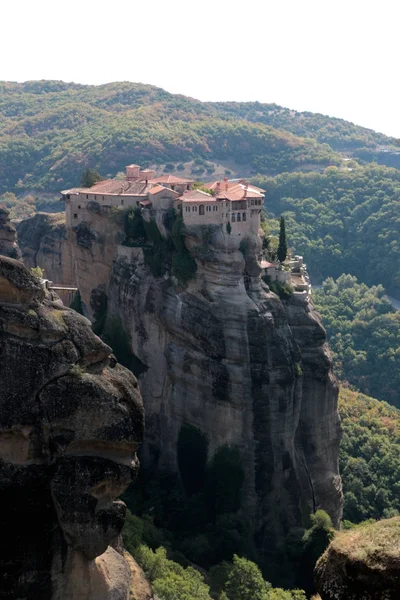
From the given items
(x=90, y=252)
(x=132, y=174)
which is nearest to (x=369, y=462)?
(x=90, y=252)

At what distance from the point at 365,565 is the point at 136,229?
47.5 m

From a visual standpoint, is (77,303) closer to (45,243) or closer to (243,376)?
(45,243)

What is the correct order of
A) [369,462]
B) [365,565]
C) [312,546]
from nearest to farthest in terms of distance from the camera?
[365,565] < [312,546] < [369,462]

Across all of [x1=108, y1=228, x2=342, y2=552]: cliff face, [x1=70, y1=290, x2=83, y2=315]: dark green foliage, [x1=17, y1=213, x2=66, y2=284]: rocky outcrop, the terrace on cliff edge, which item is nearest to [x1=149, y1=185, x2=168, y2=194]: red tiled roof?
the terrace on cliff edge

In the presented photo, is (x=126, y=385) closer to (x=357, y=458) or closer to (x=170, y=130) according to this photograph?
(x=357, y=458)

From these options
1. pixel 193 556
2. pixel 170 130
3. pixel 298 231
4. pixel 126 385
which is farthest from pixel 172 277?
pixel 170 130

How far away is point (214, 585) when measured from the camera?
4625 centimetres

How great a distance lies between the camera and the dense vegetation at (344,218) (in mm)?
146000

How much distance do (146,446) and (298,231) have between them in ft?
321

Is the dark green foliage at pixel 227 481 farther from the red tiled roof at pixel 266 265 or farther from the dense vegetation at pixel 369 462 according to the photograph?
the dense vegetation at pixel 369 462

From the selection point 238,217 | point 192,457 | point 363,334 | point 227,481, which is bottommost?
point 363,334

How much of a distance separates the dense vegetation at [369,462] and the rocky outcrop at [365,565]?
163ft

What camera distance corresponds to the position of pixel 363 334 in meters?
117

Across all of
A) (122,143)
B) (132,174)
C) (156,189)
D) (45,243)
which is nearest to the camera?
(156,189)
